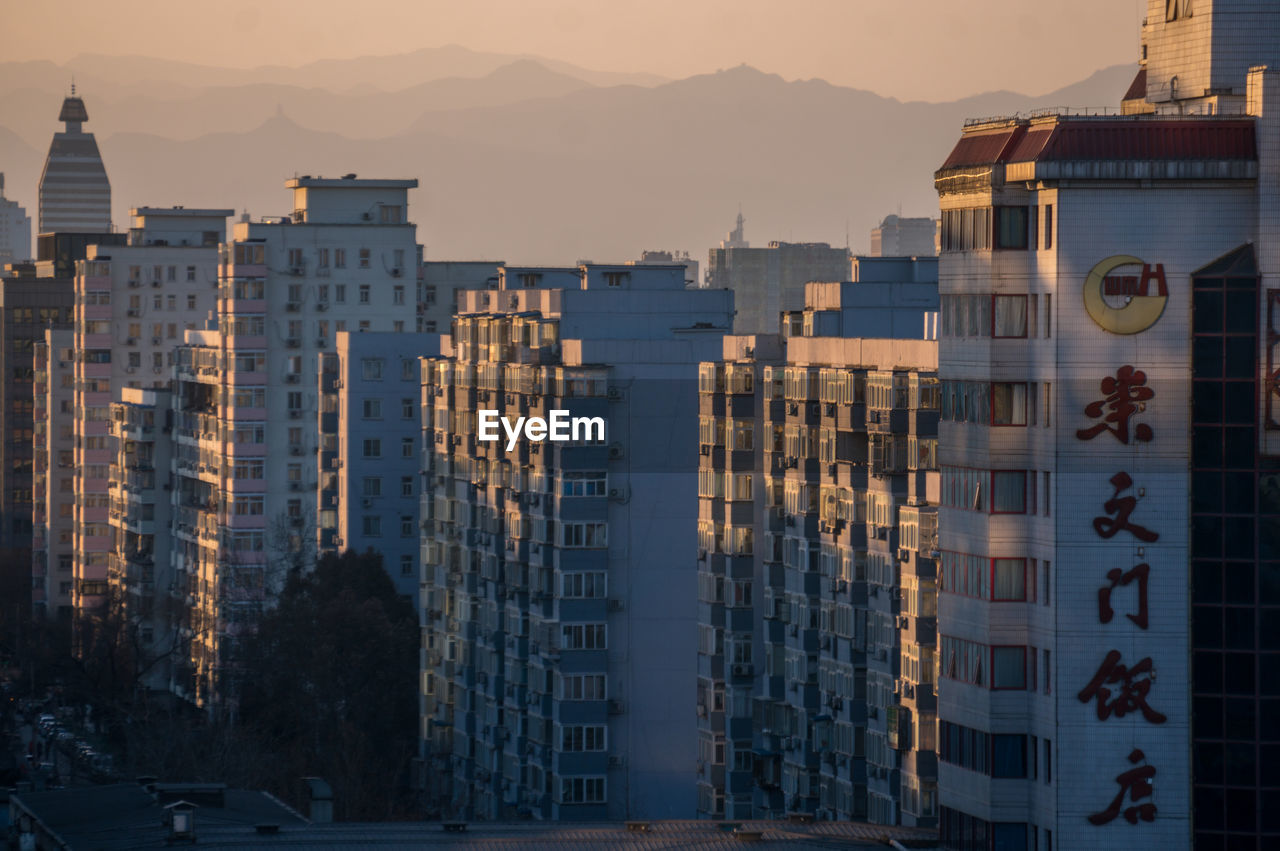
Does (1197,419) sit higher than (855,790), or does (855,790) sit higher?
(1197,419)

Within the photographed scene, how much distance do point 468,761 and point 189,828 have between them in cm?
3598

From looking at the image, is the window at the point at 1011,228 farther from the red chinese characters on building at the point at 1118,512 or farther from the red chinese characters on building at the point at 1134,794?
the red chinese characters on building at the point at 1134,794

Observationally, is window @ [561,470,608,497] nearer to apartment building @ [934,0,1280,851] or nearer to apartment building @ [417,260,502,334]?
apartment building @ [934,0,1280,851]

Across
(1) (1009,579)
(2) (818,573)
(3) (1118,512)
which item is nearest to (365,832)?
(1) (1009,579)

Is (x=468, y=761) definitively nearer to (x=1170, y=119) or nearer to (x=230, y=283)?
(x=230, y=283)

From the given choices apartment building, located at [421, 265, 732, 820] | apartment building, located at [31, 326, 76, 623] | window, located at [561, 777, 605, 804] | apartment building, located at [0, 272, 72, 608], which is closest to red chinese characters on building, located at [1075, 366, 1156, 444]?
apartment building, located at [421, 265, 732, 820]

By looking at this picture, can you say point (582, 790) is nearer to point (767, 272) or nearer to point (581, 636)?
point (581, 636)

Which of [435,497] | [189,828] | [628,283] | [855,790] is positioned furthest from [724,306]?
[189,828]

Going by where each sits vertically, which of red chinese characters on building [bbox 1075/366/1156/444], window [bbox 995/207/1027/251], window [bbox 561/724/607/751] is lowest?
window [bbox 561/724/607/751]

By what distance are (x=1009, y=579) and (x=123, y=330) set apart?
107873 millimetres

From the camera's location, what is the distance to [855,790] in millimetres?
70250

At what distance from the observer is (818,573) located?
74312mm

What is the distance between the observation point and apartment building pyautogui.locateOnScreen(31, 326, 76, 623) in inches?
6319

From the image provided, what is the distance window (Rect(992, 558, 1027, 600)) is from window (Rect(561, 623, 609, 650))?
33584 millimetres
